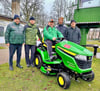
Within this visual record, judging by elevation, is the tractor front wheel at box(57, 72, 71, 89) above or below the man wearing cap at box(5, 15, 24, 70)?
below

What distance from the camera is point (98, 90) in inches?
105

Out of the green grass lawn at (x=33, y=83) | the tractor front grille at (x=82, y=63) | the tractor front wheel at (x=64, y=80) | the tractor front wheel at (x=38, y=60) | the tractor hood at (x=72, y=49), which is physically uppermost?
the tractor hood at (x=72, y=49)

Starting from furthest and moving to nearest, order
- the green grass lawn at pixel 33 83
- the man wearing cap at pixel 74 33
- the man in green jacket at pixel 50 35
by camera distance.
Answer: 1. the man wearing cap at pixel 74 33
2. the man in green jacket at pixel 50 35
3. the green grass lawn at pixel 33 83

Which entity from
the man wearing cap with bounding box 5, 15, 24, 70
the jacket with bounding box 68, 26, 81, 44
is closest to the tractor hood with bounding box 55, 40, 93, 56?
the jacket with bounding box 68, 26, 81, 44

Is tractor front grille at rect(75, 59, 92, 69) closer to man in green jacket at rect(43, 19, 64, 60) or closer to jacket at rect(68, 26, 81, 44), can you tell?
man in green jacket at rect(43, 19, 64, 60)

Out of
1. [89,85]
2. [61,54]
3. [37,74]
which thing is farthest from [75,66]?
[37,74]

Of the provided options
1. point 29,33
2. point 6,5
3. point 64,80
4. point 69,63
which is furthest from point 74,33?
point 6,5

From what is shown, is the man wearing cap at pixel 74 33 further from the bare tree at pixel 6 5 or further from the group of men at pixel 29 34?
the bare tree at pixel 6 5

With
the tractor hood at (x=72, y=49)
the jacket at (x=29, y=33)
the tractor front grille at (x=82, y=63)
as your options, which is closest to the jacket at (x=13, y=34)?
the jacket at (x=29, y=33)

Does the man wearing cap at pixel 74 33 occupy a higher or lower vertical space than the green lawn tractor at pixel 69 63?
higher

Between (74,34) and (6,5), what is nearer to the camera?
(74,34)

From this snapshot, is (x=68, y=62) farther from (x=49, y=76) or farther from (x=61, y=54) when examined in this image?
(x=49, y=76)

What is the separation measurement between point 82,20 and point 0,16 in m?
7.20

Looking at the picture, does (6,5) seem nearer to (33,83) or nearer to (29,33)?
(29,33)
